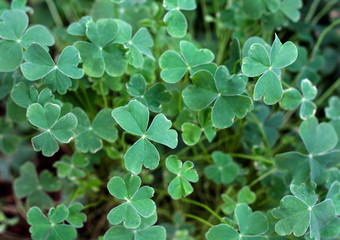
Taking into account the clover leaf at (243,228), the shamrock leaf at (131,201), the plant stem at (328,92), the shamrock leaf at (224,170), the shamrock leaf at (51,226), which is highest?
the shamrock leaf at (131,201)

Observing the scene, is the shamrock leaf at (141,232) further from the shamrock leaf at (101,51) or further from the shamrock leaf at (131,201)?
the shamrock leaf at (101,51)

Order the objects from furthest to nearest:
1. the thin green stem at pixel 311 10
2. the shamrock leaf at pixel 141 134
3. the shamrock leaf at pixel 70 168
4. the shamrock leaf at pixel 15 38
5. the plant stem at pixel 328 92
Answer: the thin green stem at pixel 311 10, the plant stem at pixel 328 92, the shamrock leaf at pixel 70 168, the shamrock leaf at pixel 15 38, the shamrock leaf at pixel 141 134

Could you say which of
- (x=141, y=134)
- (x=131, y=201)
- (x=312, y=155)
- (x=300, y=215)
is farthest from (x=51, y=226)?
(x=312, y=155)

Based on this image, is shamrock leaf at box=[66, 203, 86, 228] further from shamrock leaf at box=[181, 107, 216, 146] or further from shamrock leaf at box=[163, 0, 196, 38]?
shamrock leaf at box=[163, 0, 196, 38]

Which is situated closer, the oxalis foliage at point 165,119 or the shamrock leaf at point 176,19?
the oxalis foliage at point 165,119

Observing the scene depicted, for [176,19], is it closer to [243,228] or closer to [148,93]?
[148,93]

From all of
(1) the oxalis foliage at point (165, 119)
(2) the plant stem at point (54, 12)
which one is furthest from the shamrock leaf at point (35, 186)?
(2) the plant stem at point (54, 12)
